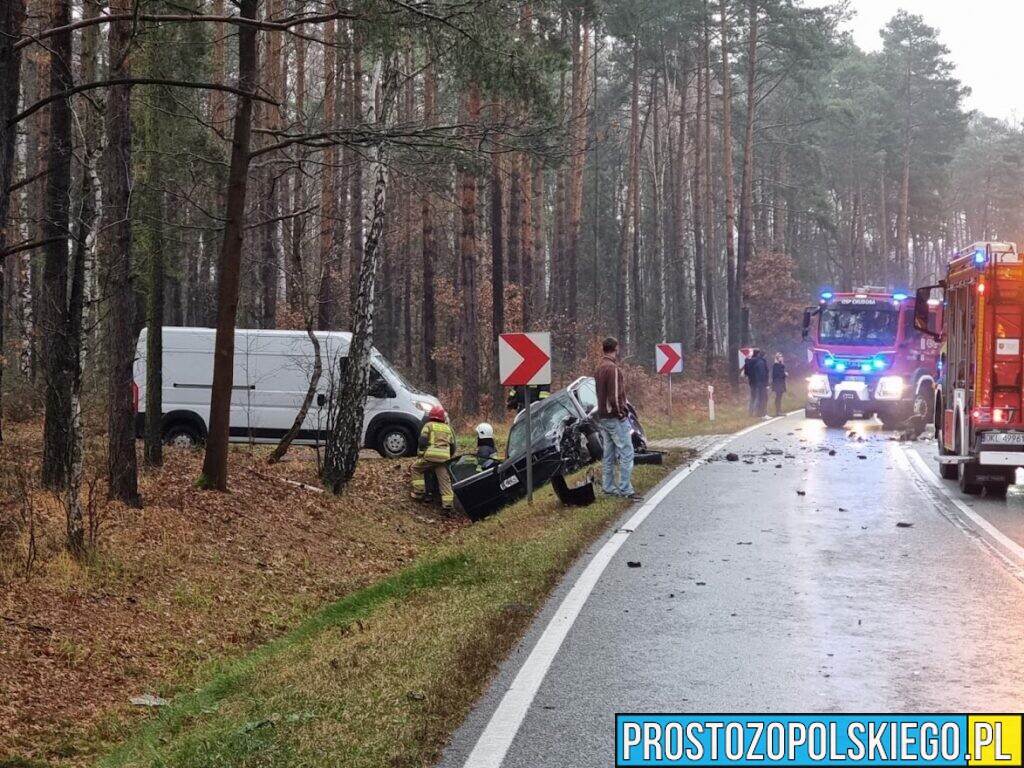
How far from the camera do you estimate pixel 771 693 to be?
6.50 meters

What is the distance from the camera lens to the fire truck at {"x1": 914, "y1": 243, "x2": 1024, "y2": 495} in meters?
15.2

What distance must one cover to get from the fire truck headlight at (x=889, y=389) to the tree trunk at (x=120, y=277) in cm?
2127

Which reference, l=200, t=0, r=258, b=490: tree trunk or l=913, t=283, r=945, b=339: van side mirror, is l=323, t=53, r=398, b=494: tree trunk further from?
l=913, t=283, r=945, b=339: van side mirror

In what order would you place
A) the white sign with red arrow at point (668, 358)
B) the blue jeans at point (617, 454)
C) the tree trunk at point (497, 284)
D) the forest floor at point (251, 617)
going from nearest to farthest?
1. the forest floor at point (251, 617)
2. the blue jeans at point (617, 454)
3. the white sign with red arrow at point (668, 358)
4. the tree trunk at point (497, 284)

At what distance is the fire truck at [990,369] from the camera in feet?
50.0

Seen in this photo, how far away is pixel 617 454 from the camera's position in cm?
1608

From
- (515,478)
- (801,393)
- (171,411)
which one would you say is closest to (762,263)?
(801,393)

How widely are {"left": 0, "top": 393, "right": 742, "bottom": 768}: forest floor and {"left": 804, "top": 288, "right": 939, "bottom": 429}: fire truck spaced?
1647cm

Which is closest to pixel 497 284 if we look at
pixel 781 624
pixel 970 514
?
pixel 970 514

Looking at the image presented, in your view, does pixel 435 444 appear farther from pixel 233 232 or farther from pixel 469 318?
pixel 469 318

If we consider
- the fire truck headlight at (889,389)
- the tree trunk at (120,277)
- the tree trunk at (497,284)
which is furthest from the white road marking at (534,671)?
the fire truck headlight at (889,389)

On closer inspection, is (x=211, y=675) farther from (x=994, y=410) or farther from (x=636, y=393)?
(x=636, y=393)

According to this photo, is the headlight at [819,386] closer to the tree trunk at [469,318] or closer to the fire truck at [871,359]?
the fire truck at [871,359]

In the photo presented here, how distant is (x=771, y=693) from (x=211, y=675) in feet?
14.5
